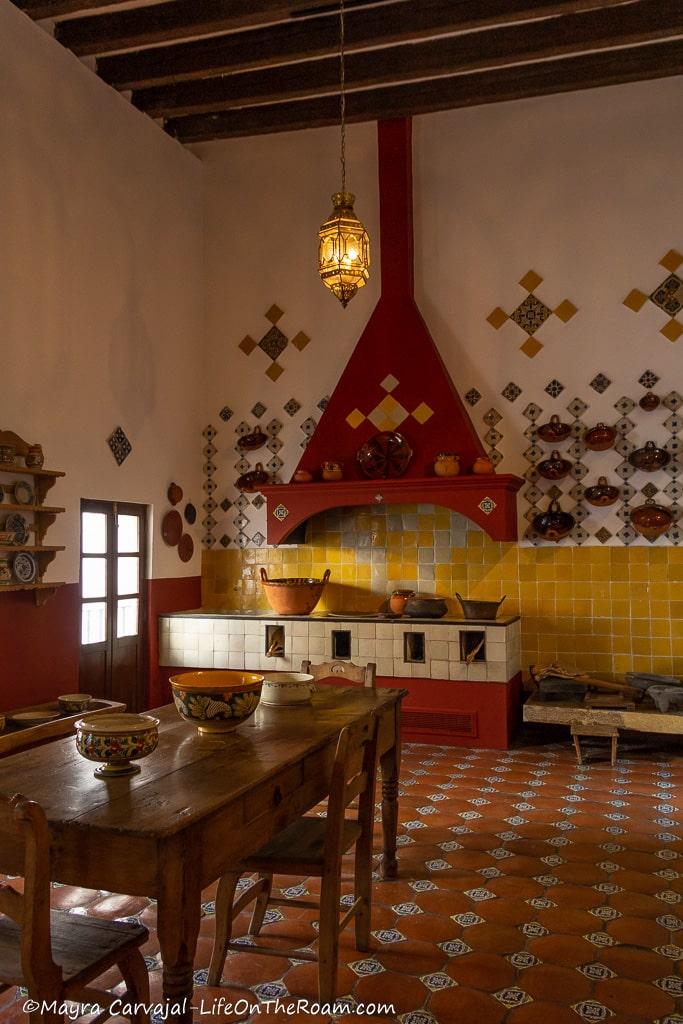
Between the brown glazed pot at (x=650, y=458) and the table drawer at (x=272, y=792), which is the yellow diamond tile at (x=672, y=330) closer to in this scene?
the brown glazed pot at (x=650, y=458)

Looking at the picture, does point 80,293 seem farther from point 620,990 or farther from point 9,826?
point 620,990

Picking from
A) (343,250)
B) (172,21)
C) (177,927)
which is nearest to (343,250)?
(343,250)

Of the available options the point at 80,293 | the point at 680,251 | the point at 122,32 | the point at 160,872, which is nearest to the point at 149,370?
the point at 80,293

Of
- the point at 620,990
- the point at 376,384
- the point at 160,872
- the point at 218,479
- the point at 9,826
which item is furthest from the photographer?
the point at 218,479

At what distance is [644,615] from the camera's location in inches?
228

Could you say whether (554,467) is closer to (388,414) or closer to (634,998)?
(388,414)

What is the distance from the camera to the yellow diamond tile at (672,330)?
5801 millimetres

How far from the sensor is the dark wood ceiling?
5.17 m

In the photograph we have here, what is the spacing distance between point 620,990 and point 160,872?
1.58 meters

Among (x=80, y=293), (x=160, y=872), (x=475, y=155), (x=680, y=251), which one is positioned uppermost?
(x=475, y=155)

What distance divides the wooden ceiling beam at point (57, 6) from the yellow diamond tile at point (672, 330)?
4.18m

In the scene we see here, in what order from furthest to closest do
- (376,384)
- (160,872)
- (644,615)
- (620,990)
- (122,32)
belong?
(376,384) → (644,615) → (122,32) → (620,990) → (160,872)

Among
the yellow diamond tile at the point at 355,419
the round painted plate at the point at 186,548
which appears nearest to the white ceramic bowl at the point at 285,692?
the yellow diamond tile at the point at 355,419

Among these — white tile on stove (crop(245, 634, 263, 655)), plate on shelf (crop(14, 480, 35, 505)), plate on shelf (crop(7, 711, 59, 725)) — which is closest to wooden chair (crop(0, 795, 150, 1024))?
plate on shelf (crop(7, 711, 59, 725))
